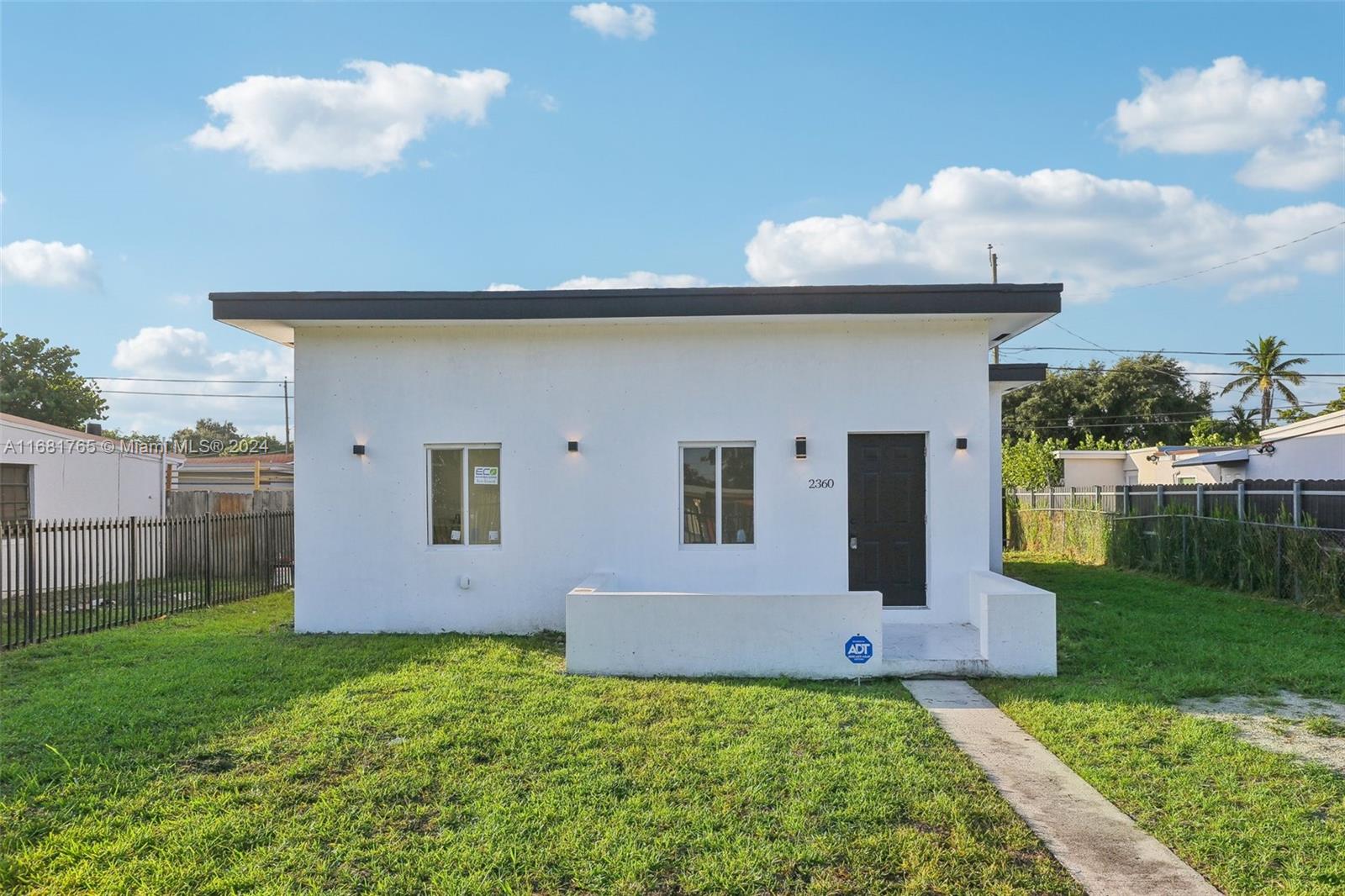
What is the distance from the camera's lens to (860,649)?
7.30m

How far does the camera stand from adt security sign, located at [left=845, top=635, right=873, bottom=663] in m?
7.30

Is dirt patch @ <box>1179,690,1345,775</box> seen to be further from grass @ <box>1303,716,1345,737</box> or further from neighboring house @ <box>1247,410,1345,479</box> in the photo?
neighboring house @ <box>1247,410,1345,479</box>

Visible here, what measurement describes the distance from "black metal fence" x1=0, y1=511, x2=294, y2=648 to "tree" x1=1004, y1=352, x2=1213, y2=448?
1537 inches

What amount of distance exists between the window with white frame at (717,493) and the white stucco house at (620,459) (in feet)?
0.07

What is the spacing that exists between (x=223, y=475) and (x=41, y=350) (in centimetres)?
1733

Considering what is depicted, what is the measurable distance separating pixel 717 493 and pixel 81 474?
1281 centimetres

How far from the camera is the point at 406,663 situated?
7.58 metres

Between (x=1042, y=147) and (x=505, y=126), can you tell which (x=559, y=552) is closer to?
(x=505, y=126)

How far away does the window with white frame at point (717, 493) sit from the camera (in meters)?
9.33

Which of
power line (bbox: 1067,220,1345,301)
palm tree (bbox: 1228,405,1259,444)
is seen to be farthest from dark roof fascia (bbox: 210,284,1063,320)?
palm tree (bbox: 1228,405,1259,444)

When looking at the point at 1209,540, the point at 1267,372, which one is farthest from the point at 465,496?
the point at 1267,372

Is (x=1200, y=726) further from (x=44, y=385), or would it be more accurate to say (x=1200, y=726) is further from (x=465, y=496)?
(x=44, y=385)

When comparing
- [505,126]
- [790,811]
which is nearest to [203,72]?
[505,126]

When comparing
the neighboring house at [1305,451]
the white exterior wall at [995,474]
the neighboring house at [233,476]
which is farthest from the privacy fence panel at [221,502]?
the neighboring house at [1305,451]
